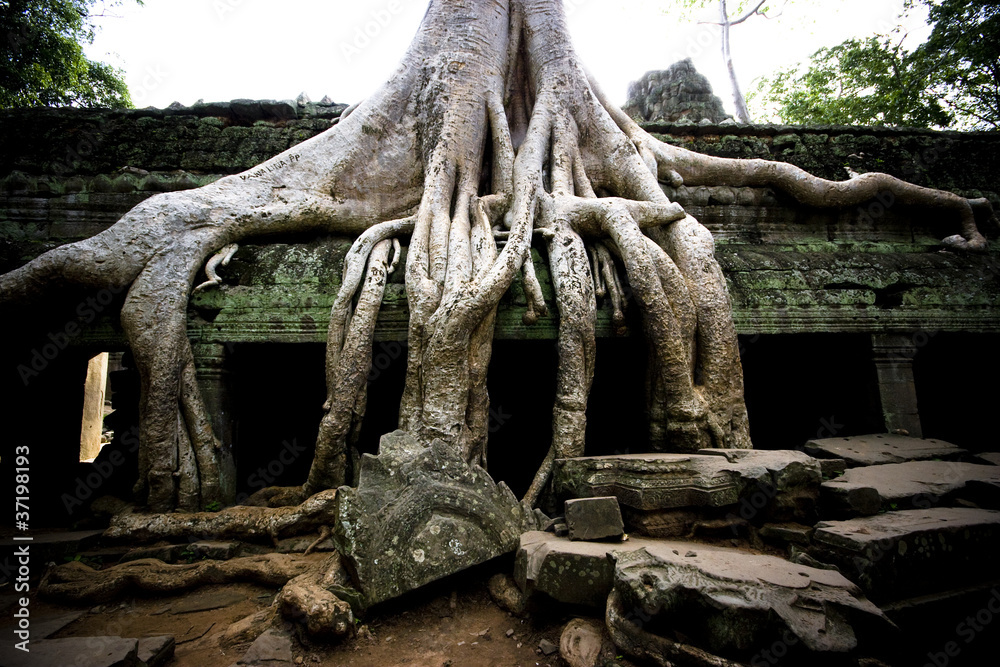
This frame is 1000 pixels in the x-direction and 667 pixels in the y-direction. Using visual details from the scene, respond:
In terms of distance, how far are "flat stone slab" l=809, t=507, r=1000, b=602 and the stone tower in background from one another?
6.32 meters

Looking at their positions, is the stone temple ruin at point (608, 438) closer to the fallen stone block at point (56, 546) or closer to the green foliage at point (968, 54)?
the fallen stone block at point (56, 546)

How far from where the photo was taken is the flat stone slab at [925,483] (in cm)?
236

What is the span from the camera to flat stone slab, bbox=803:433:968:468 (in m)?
3.13

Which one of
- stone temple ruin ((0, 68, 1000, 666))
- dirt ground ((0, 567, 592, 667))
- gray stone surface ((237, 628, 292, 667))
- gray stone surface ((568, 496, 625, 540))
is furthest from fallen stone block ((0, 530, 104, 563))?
gray stone surface ((568, 496, 625, 540))

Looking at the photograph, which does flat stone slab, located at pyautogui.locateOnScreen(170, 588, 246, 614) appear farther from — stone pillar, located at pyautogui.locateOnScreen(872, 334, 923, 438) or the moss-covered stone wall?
→ stone pillar, located at pyautogui.locateOnScreen(872, 334, 923, 438)

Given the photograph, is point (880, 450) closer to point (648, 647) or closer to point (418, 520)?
point (648, 647)

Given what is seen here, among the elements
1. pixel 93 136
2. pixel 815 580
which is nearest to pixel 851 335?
pixel 815 580

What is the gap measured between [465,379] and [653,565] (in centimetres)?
150

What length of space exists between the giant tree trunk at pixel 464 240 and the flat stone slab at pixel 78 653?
1375mm

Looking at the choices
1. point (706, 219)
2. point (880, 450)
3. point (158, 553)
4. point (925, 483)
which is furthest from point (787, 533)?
point (706, 219)

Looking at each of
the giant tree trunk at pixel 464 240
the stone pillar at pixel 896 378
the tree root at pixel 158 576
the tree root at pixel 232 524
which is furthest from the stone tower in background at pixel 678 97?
the tree root at pixel 158 576

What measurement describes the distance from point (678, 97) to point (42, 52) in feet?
31.4

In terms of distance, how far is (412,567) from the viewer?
2.01 metres

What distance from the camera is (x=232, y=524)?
2.77m
